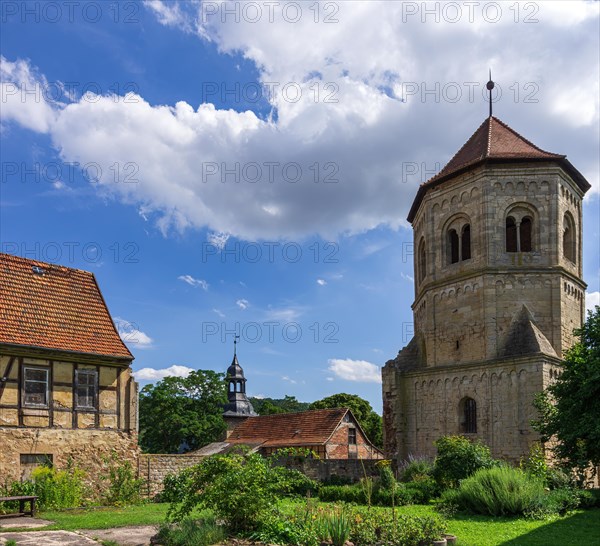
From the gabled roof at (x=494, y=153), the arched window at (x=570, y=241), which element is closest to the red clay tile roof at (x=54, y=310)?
the gabled roof at (x=494, y=153)

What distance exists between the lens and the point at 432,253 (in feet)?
95.8

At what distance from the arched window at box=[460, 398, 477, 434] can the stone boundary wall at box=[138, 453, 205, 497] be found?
433 inches

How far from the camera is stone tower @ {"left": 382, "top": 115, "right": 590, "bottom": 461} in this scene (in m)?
25.0

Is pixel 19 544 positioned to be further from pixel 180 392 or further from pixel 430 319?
pixel 180 392

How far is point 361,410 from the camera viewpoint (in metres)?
57.0

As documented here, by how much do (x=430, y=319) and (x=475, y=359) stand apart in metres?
3.12

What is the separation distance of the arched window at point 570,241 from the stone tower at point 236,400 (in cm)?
3531

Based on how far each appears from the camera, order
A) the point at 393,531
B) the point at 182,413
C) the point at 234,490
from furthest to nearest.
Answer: the point at 182,413
the point at 234,490
the point at 393,531

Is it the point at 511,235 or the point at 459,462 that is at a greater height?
the point at 511,235

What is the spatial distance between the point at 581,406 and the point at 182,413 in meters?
38.5

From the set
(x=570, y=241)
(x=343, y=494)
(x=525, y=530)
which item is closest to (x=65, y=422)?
(x=343, y=494)

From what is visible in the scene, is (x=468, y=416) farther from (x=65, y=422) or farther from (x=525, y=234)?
(x=65, y=422)

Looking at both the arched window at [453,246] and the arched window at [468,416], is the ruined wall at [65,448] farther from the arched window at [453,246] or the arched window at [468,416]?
the arched window at [453,246]

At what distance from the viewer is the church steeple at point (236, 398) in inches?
2210
